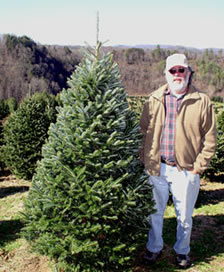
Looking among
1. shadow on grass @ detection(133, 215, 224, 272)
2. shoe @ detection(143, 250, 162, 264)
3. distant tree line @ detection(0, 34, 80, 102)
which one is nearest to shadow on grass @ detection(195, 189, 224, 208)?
shadow on grass @ detection(133, 215, 224, 272)

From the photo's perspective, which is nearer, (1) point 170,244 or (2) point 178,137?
(2) point 178,137

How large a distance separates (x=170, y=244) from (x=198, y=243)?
1.96 ft

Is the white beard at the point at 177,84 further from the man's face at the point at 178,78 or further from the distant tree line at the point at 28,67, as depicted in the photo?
the distant tree line at the point at 28,67

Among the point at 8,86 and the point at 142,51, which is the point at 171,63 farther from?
the point at 142,51

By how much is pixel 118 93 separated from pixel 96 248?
A: 228 centimetres

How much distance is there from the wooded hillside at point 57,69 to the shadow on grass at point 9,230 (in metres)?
88.1

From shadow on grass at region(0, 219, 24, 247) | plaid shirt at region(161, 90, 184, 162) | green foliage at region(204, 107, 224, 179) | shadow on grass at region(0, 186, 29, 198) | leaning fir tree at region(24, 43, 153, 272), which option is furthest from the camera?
shadow on grass at region(0, 186, 29, 198)

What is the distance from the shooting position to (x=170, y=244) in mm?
5648

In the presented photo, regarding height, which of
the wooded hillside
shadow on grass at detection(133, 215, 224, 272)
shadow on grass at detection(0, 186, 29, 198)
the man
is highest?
the wooded hillside

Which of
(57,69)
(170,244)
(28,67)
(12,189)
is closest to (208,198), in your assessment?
(170,244)

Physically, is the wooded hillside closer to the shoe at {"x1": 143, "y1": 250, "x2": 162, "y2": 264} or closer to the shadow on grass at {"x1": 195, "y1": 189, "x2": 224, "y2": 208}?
the shadow on grass at {"x1": 195, "y1": 189, "x2": 224, "y2": 208}

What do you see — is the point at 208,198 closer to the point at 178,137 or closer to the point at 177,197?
the point at 177,197

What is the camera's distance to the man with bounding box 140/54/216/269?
4148 mm

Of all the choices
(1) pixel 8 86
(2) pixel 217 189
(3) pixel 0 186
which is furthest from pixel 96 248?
(1) pixel 8 86
